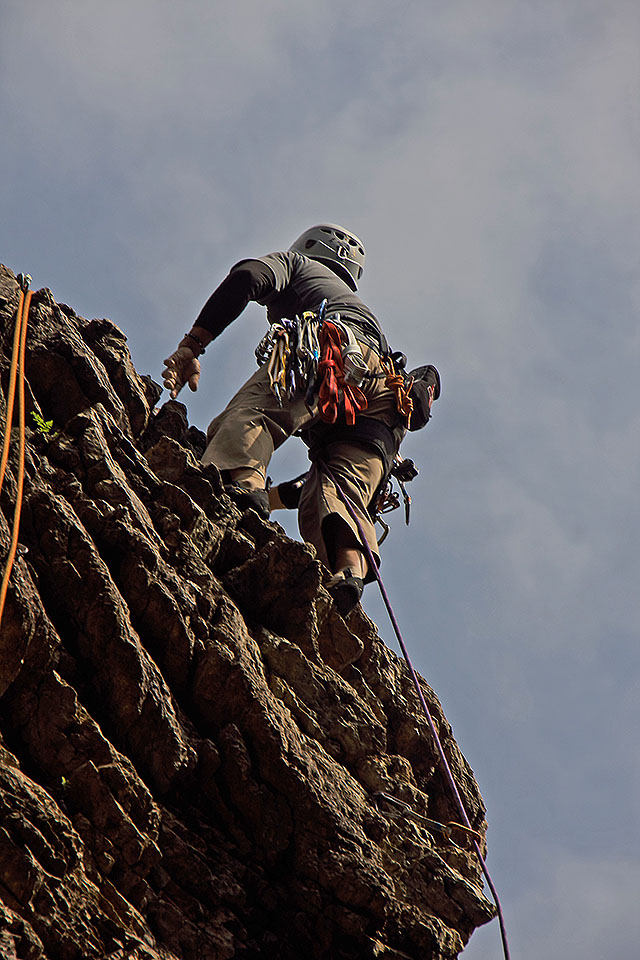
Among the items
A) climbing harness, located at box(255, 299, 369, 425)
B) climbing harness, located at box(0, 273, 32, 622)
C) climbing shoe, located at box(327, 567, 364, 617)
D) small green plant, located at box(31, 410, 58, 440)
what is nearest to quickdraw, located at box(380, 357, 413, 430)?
climbing harness, located at box(255, 299, 369, 425)

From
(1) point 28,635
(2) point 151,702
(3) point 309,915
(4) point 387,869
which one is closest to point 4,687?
(1) point 28,635

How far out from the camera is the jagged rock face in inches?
180

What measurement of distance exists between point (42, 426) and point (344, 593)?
84.9 inches

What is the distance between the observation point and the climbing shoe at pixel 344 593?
7.05m

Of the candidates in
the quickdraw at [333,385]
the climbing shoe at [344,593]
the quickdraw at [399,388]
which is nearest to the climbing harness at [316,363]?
the quickdraw at [333,385]

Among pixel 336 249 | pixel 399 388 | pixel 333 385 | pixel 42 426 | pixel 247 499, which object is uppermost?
pixel 336 249

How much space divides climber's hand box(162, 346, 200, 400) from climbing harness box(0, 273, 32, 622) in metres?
1.54

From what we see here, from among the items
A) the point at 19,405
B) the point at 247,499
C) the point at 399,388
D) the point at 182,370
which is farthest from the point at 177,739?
the point at 399,388

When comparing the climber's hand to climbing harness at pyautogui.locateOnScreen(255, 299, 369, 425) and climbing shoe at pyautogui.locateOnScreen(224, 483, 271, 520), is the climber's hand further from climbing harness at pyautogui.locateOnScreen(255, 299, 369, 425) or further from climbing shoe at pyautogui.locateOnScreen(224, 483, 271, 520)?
climbing shoe at pyautogui.locateOnScreen(224, 483, 271, 520)

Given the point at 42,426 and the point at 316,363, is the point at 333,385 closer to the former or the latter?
the point at 316,363

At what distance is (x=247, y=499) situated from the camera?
23.5ft

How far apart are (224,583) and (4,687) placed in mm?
1845

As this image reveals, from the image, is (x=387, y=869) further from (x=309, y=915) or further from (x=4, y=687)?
(x=4, y=687)

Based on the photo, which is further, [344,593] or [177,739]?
[344,593]
